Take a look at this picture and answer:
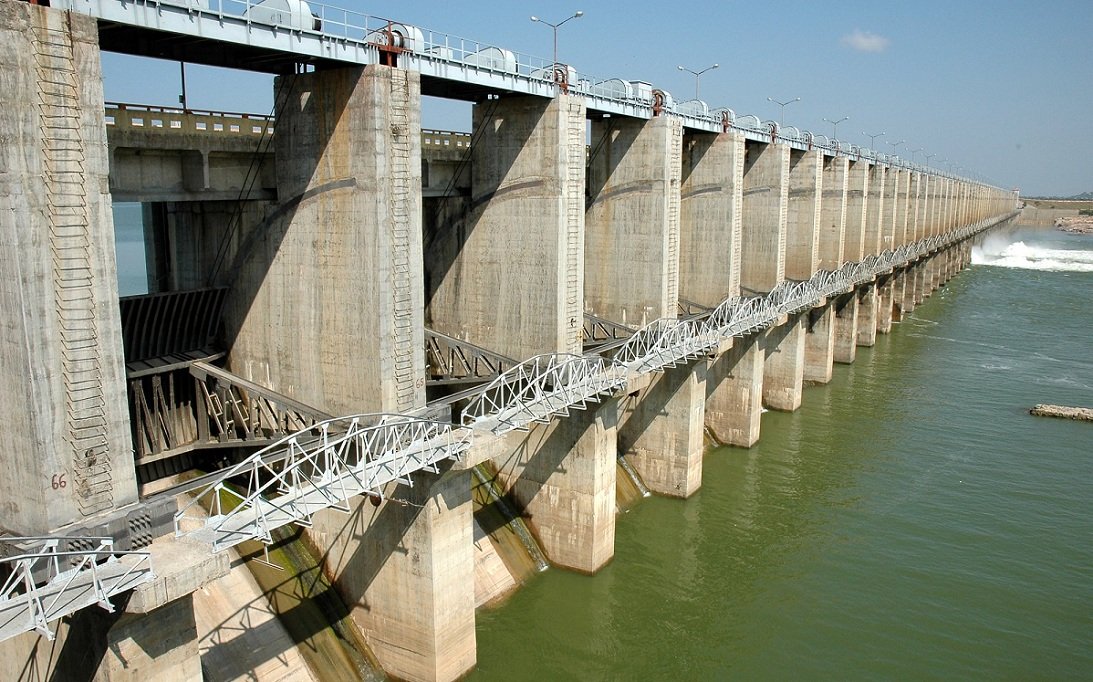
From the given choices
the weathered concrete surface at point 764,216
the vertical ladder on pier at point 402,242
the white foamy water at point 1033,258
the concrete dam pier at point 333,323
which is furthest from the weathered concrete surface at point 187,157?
the white foamy water at point 1033,258

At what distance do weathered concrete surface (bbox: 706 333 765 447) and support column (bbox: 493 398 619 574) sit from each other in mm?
13809

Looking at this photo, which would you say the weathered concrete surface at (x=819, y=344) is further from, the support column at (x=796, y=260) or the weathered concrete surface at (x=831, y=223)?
the support column at (x=796, y=260)

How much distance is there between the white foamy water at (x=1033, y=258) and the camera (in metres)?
130

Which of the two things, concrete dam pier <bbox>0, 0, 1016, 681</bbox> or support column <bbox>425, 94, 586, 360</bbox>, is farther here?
support column <bbox>425, 94, 586, 360</bbox>

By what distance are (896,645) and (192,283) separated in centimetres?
2283

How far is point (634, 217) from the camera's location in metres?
33.0

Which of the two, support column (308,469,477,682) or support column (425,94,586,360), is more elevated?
support column (425,94,586,360)

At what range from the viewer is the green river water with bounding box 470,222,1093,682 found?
24344 millimetres

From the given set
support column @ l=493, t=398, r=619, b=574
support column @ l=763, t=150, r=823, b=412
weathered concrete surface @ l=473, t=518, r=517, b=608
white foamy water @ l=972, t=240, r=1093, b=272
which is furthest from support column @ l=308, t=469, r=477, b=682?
white foamy water @ l=972, t=240, r=1093, b=272

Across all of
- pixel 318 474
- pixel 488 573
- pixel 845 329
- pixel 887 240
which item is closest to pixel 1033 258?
pixel 887 240

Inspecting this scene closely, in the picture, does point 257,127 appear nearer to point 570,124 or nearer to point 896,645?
point 570,124

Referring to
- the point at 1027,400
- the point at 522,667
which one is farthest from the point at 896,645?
the point at 1027,400

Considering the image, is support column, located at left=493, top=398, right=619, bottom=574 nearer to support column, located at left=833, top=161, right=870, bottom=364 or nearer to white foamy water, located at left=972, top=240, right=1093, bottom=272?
support column, located at left=833, top=161, right=870, bottom=364

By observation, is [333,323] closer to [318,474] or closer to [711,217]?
[318,474]
